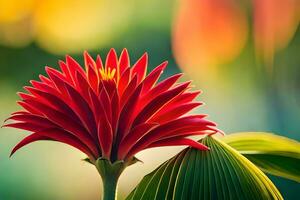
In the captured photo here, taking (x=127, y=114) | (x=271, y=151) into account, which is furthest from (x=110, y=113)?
(x=271, y=151)

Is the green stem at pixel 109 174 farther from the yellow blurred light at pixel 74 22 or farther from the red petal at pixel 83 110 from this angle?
the yellow blurred light at pixel 74 22

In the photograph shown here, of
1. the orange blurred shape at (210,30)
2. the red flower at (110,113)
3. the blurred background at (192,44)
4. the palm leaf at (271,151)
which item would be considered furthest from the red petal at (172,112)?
the orange blurred shape at (210,30)

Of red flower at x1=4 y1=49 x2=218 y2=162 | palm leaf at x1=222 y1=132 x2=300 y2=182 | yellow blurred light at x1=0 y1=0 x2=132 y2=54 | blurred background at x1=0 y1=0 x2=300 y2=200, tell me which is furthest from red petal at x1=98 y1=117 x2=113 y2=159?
yellow blurred light at x1=0 y1=0 x2=132 y2=54

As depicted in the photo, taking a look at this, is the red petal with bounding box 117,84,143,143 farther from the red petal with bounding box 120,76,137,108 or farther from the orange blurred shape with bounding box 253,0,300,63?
the orange blurred shape with bounding box 253,0,300,63

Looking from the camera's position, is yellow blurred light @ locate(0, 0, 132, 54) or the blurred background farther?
yellow blurred light @ locate(0, 0, 132, 54)

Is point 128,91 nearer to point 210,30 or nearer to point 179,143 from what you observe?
point 179,143

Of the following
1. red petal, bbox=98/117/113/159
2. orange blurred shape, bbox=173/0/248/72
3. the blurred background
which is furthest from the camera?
orange blurred shape, bbox=173/0/248/72
